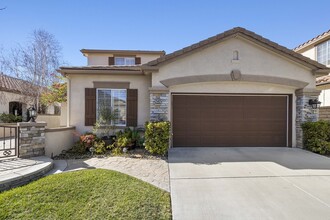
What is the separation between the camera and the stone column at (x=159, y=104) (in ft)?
26.6

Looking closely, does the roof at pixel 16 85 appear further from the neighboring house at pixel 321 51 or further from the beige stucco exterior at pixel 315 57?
the beige stucco exterior at pixel 315 57

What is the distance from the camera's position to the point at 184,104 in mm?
8977

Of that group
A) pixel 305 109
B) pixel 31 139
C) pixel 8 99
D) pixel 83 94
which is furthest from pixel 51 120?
pixel 305 109

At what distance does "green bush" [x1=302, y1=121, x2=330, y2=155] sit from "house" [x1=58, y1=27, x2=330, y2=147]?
0.58 meters

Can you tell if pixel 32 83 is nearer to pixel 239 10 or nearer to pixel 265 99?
pixel 239 10

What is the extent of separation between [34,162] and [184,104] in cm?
613

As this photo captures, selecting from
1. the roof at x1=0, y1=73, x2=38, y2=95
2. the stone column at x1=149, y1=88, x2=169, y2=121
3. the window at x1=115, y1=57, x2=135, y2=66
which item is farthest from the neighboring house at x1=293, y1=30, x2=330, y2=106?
the roof at x1=0, y1=73, x2=38, y2=95

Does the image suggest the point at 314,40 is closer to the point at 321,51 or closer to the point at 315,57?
the point at 321,51

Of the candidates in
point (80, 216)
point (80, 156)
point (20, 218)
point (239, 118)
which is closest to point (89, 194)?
point (80, 216)

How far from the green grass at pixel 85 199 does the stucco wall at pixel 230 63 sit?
4778mm

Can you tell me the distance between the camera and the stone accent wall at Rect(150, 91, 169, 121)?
8.12 m

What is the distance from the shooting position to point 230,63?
334 inches

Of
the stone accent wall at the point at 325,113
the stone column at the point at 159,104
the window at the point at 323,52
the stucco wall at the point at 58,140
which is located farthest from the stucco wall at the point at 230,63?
the window at the point at 323,52

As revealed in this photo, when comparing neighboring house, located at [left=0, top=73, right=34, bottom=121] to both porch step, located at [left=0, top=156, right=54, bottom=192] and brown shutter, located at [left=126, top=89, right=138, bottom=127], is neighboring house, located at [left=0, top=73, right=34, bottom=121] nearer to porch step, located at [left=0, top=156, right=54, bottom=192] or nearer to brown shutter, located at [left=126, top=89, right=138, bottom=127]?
brown shutter, located at [left=126, top=89, right=138, bottom=127]
